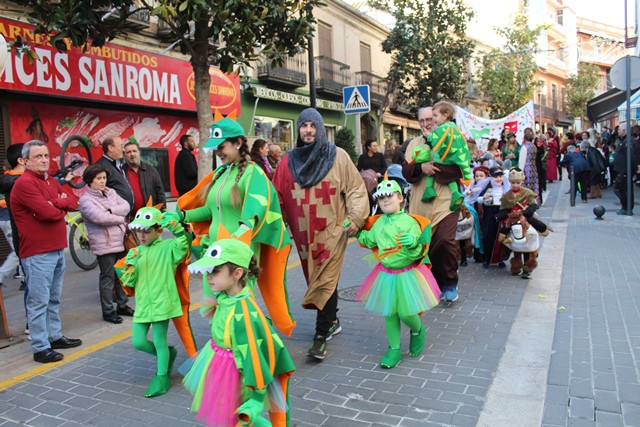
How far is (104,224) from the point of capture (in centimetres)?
566

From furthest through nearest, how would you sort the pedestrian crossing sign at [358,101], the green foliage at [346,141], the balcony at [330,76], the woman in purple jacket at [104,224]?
the balcony at [330,76] → the green foliage at [346,141] → the pedestrian crossing sign at [358,101] → the woman in purple jacket at [104,224]

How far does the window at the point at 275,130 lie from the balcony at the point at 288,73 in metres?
1.28

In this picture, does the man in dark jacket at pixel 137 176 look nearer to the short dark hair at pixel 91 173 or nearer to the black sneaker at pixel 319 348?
the short dark hair at pixel 91 173

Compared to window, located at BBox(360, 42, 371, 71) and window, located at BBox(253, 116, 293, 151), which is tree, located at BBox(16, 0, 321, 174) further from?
window, located at BBox(360, 42, 371, 71)

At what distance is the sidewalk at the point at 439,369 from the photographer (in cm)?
346

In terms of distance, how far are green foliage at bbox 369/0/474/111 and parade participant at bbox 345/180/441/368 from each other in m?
19.4

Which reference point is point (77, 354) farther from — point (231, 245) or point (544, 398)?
point (544, 398)

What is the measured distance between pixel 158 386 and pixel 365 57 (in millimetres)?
23705

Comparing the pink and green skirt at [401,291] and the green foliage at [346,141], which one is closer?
the pink and green skirt at [401,291]

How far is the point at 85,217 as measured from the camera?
566 centimetres

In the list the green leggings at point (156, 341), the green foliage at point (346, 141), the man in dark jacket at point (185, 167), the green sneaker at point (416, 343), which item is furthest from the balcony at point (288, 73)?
the green leggings at point (156, 341)

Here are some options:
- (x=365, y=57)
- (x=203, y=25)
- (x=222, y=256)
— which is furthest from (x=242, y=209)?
(x=365, y=57)

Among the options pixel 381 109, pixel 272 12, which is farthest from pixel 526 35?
pixel 272 12

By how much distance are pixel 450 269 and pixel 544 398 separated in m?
2.32
